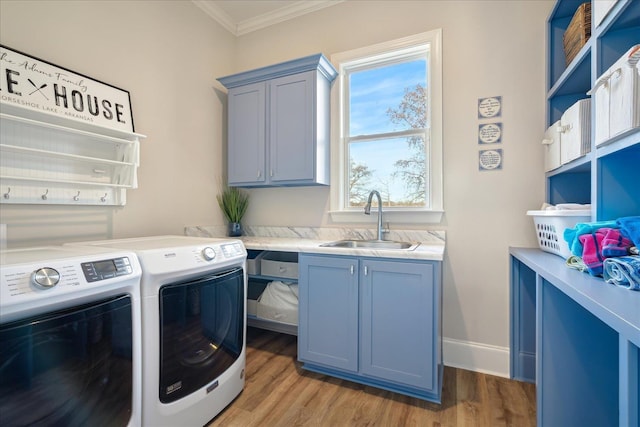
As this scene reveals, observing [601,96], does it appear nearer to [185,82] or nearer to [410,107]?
[410,107]

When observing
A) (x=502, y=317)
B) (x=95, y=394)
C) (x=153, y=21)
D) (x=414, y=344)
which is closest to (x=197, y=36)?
(x=153, y=21)

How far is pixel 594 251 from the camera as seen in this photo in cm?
108

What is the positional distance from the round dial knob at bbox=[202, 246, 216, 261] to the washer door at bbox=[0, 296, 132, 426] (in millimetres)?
386

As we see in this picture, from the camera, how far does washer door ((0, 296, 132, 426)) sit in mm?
908

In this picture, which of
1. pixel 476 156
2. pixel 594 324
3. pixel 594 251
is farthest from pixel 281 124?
pixel 594 324

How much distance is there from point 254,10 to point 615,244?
3.17 m

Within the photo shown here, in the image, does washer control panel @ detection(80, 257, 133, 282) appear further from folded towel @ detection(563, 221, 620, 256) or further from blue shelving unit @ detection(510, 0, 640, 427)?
folded towel @ detection(563, 221, 620, 256)

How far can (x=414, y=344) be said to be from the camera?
1.73 m

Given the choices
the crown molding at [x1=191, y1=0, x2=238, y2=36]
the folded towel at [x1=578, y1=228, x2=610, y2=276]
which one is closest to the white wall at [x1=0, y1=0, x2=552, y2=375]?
the crown molding at [x1=191, y1=0, x2=238, y2=36]

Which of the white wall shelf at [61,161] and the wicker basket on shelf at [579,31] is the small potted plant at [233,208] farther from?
the wicker basket on shelf at [579,31]

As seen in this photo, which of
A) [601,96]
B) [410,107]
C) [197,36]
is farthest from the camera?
[197,36]

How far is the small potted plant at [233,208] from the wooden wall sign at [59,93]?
1.02 metres

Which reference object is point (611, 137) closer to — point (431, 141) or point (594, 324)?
point (594, 324)

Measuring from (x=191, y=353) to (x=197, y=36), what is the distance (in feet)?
8.54
